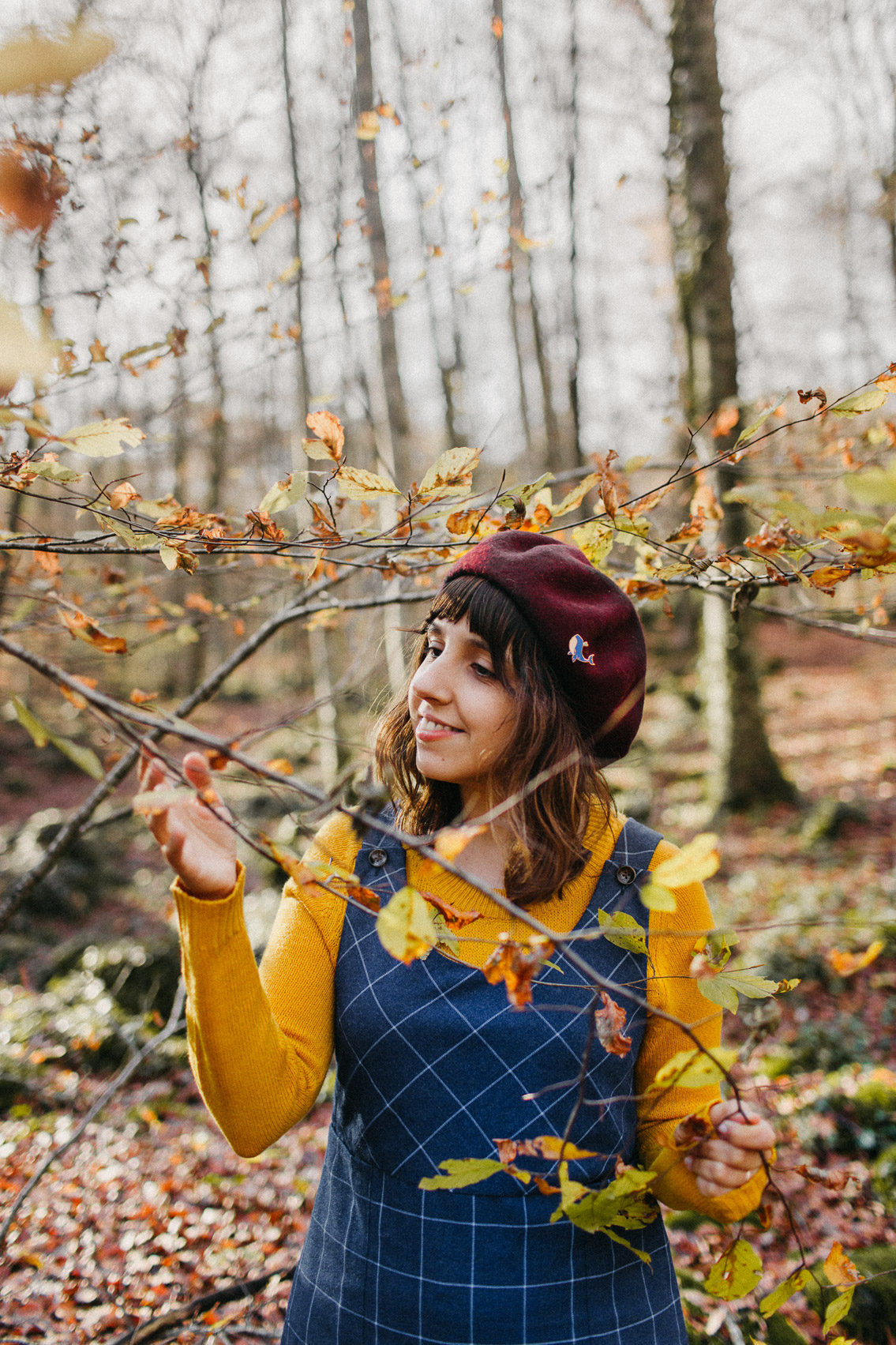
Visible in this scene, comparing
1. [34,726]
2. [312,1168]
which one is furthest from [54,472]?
[312,1168]

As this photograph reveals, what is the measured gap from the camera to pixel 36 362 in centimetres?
84

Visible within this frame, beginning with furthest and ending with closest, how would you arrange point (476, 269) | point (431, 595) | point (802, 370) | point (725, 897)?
point (802, 370)
point (725, 897)
point (476, 269)
point (431, 595)

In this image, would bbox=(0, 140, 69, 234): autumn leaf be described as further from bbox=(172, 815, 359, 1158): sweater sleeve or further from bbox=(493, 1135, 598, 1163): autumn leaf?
bbox=(493, 1135, 598, 1163): autumn leaf

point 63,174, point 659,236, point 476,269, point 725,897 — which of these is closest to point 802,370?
point 659,236

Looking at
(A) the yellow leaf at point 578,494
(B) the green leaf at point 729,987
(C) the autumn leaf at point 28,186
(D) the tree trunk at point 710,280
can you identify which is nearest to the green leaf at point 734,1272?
(B) the green leaf at point 729,987

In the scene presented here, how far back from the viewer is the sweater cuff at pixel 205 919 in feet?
3.26

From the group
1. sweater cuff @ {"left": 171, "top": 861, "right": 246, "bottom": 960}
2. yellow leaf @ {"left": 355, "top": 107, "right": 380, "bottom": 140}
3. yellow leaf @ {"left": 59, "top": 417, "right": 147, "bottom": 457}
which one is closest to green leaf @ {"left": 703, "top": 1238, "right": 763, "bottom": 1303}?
sweater cuff @ {"left": 171, "top": 861, "right": 246, "bottom": 960}

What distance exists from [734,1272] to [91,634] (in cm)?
129

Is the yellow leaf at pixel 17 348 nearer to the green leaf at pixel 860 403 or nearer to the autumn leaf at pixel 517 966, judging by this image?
the autumn leaf at pixel 517 966

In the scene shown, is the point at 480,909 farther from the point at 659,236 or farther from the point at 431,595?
the point at 659,236

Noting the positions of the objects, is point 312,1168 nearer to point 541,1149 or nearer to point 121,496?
point 541,1149

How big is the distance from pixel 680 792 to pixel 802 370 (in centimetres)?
1464

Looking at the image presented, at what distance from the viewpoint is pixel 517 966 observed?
85 cm

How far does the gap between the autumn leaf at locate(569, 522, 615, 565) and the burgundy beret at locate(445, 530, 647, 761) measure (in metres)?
0.08
